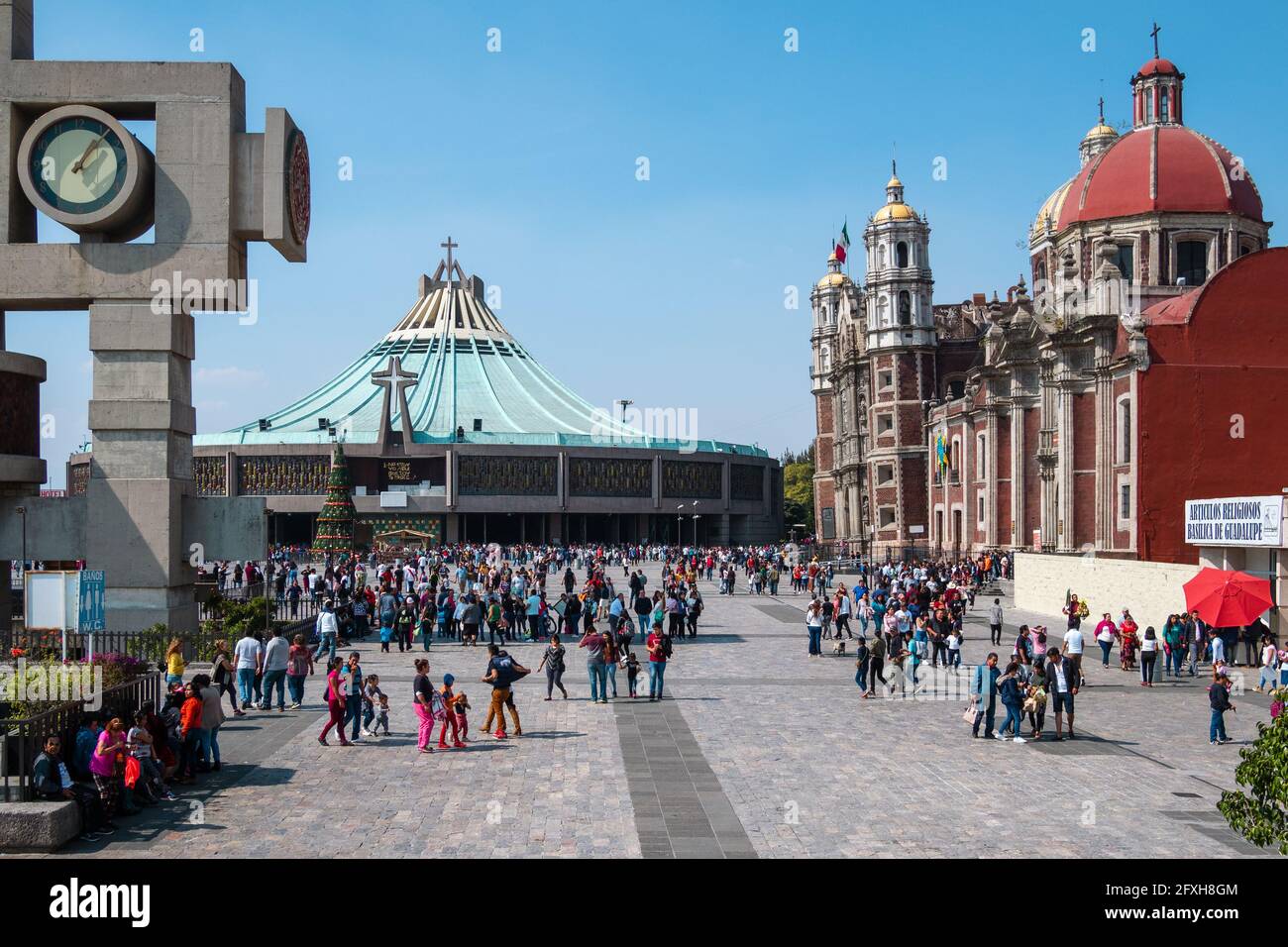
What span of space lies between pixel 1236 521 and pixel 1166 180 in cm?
3000

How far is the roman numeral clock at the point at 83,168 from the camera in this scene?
2083 cm

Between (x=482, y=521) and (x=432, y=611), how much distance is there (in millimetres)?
61034

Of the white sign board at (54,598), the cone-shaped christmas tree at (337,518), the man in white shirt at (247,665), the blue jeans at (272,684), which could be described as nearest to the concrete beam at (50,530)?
the man in white shirt at (247,665)

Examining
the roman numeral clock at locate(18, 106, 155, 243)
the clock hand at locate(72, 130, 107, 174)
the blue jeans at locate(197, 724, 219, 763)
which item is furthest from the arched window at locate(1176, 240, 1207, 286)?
the blue jeans at locate(197, 724, 219, 763)

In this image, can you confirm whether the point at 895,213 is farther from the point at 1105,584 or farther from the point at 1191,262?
the point at 1105,584

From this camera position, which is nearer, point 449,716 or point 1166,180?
point 449,716

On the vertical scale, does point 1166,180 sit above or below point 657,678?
above

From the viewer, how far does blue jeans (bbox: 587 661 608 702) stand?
773 inches

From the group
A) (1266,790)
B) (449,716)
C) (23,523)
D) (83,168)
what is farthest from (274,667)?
(1266,790)

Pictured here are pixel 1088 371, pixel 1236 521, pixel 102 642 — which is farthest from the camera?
pixel 1088 371

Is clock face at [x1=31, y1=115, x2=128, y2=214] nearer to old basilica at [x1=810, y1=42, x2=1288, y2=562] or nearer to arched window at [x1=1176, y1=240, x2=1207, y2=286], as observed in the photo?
old basilica at [x1=810, y1=42, x2=1288, y2=562]

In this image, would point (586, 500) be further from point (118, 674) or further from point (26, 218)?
point (118, 674)

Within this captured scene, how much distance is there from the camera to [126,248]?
2098 centimetres

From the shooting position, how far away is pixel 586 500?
87.2 meters
